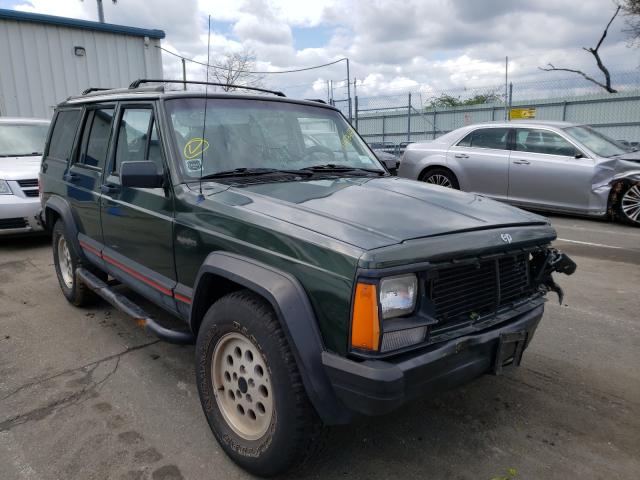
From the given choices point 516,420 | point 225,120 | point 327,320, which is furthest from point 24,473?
point 516,420

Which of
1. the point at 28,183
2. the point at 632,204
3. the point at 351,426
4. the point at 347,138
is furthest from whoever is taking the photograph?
the point at 632,204

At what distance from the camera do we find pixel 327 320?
6.79 ft

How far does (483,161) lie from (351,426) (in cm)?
724

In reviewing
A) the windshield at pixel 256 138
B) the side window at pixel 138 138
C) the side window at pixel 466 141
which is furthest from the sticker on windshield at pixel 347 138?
the side window at pixel 466 141

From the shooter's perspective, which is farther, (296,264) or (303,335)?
(296,264)

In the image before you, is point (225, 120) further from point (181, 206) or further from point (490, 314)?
point (490, 314)

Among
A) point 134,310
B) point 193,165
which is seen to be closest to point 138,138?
point 193,165

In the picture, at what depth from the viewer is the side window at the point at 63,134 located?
14.6 feet

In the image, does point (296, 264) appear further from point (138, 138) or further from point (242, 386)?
point (138, 138)

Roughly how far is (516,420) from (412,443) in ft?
2.19

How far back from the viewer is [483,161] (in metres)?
9.05

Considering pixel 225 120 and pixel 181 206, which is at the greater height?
pixel 225 120

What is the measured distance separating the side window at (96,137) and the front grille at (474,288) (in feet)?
9.17

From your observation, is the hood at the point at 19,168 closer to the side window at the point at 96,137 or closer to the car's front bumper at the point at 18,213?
the car's front bumper at the point at 18,213
